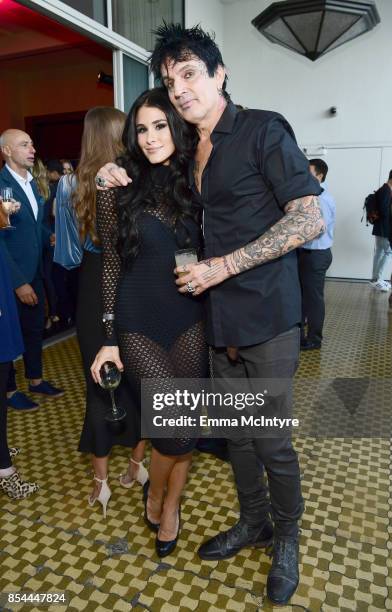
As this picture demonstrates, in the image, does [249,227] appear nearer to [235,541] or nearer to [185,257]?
[185,257]

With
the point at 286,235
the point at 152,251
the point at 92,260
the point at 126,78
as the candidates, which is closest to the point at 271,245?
the point at 286,235

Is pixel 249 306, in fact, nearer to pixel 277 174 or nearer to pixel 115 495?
pixel 277 174

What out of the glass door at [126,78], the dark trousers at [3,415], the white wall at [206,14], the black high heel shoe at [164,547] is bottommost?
the black high heel shoe at [164,547]

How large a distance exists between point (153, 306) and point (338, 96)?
6.20m

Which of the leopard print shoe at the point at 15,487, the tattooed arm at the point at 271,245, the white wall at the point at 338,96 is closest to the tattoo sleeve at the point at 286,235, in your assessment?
the tattooed arm at the point at 271,245

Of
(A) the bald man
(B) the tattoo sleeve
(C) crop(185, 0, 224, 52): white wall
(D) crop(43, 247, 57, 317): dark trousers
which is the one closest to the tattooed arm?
(B) the tattoo sleeve

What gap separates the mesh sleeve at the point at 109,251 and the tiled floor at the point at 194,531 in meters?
0.81

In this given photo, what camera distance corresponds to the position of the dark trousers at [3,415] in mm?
1931

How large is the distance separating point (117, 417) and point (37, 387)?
61.2 inches

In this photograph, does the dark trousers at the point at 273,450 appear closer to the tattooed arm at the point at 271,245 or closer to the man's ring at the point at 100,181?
the tattooed arm at the point at 271,245

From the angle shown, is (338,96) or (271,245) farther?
(338,96)

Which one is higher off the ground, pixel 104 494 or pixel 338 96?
pixel 338 96

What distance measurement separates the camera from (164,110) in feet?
4.62

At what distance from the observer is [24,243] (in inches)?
108
